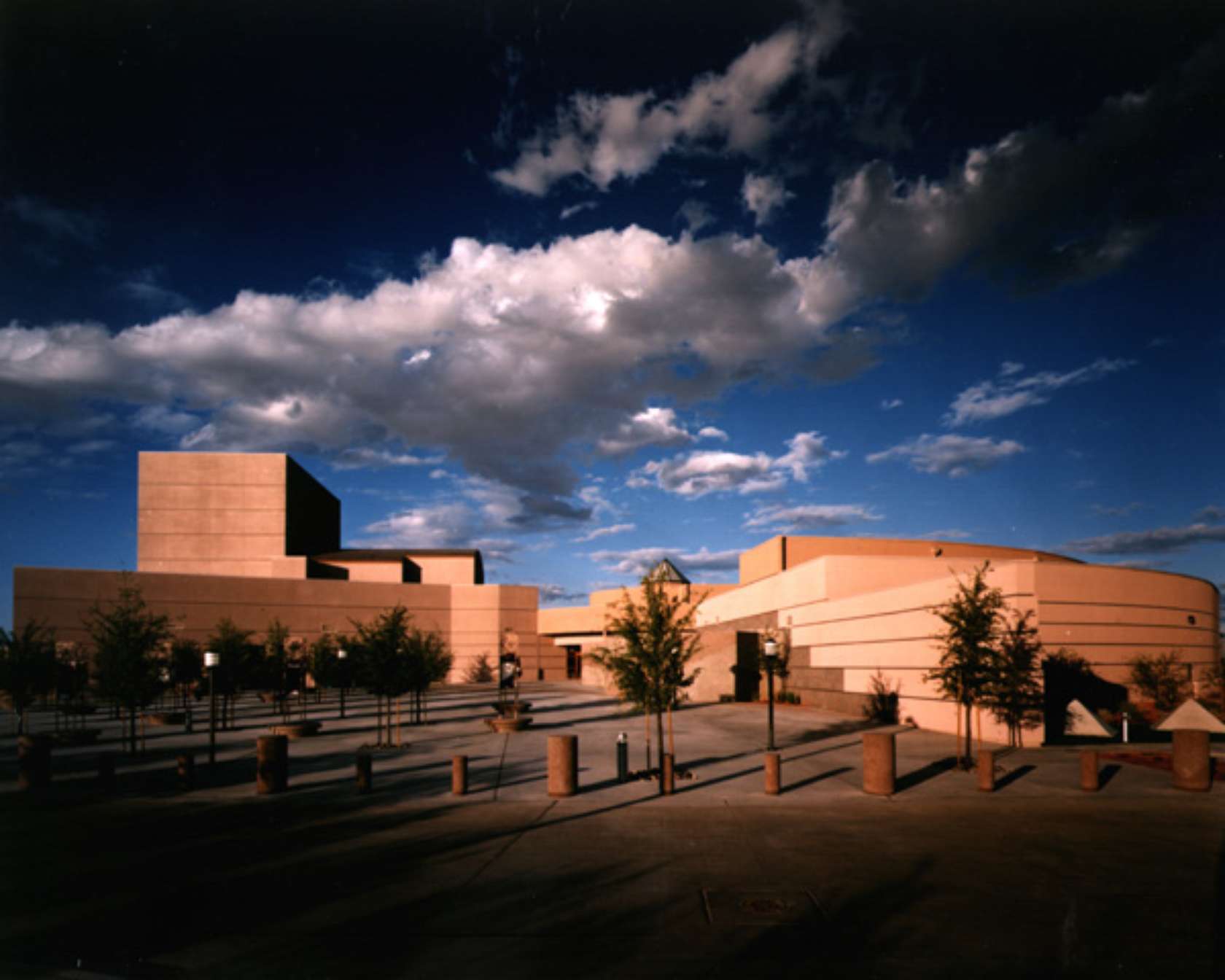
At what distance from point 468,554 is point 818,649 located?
46952 mm

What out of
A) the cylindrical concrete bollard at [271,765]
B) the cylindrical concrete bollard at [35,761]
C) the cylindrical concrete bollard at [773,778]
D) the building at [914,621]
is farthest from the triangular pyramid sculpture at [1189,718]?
the cylindrical concrete bollard at [35,761]

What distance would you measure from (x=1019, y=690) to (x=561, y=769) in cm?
1487

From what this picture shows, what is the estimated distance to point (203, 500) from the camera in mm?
63938

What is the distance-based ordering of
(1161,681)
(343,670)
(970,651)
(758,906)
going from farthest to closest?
1. (343,670)
2. (1161,681)
3. (970,651)
4. (758,906)

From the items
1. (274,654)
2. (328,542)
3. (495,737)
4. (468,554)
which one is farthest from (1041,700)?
(328,542)

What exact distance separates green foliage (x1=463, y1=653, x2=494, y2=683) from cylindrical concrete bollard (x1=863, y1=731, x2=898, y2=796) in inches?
2176

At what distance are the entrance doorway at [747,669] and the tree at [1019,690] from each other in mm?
19948

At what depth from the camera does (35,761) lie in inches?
676

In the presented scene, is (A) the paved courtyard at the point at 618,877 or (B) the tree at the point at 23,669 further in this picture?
(B) the tree at the point at 23,669

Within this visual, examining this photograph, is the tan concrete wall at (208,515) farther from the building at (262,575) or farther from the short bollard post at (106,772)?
the short bollard post at (106,772)

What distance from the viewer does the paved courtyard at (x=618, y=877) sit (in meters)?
7.34

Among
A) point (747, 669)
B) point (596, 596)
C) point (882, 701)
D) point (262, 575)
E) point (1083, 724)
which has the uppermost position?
point (262, 575)

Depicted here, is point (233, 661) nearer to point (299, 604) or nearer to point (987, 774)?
point (299, 604)

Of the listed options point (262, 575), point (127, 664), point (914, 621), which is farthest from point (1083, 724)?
point (262, 575)
